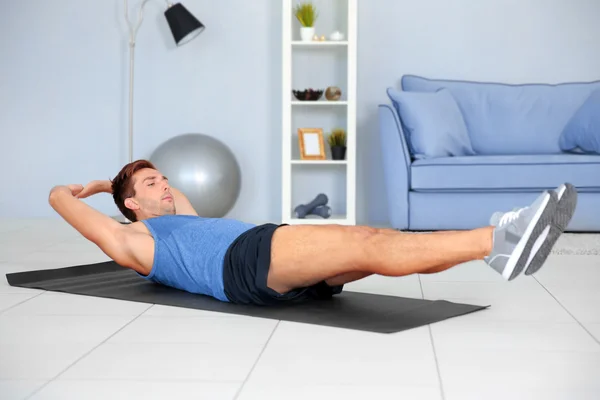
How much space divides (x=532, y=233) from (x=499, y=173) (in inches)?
109

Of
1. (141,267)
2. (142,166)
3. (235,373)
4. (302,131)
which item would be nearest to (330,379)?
(235,373)

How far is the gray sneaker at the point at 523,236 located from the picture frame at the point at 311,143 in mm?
3404

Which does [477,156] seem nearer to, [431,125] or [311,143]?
[431,125]

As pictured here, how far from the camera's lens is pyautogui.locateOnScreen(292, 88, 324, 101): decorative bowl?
17.4ft

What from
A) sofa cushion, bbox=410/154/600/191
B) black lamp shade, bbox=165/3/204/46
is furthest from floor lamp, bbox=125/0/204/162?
sofa cushion, bbox=410/154/600/191

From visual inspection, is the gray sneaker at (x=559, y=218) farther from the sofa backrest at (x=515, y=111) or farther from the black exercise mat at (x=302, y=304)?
the sofa backrest at (x=515, y=111)

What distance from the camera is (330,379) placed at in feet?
5.79

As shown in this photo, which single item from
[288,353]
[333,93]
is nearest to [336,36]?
[333,93]

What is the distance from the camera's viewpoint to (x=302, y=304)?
259 centimetres

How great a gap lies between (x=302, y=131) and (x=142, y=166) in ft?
8.48

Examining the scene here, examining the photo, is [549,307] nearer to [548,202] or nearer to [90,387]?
[548,202]

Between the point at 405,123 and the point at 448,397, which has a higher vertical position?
the point at 405,123

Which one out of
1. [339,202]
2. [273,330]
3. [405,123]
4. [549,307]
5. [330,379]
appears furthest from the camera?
[339,202]

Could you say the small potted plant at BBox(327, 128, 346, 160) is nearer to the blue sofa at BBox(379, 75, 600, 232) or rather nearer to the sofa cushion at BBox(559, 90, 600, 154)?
A: the blue sofa at BBox(379, 75, 600, 232)
